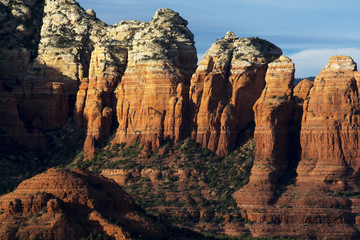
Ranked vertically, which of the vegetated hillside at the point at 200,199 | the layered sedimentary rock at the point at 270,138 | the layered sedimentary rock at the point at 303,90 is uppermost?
the layered sedimentary rock at the point at 303,90

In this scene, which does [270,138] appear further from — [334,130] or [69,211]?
[69,211]

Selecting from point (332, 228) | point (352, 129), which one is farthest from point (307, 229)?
point (352, 129)

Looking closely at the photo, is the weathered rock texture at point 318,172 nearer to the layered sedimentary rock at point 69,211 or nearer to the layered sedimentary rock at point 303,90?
the layered sedimentary rock at point 303,90

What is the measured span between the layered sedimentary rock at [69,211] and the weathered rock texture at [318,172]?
3408 centimetres

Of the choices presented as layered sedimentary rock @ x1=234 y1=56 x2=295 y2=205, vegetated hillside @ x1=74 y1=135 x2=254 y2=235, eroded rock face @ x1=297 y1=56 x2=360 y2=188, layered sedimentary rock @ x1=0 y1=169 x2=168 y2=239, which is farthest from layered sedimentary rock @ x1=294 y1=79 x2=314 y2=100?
layered sedimentary rock @ x1=0 y1=169 x2=168 y2=239

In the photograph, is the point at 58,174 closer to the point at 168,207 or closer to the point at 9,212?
the point at 9,212

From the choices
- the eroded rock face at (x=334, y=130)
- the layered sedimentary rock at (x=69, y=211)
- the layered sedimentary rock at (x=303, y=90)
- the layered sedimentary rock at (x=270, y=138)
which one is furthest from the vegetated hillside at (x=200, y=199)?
the layered sedimentary rock at (x=69, y=211)

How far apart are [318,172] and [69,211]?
4999 centimetres

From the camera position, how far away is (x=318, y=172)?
7534 inches

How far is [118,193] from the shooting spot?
157m

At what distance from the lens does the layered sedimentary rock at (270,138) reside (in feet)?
628

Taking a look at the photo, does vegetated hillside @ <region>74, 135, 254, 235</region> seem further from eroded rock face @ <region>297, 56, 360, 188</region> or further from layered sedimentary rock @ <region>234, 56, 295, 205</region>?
eroded rock face @ <region>297, 56, 360, 188</region>

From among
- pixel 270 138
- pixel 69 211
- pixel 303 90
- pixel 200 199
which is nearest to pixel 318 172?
pixel 270 138

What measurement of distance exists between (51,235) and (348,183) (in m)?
56.0
